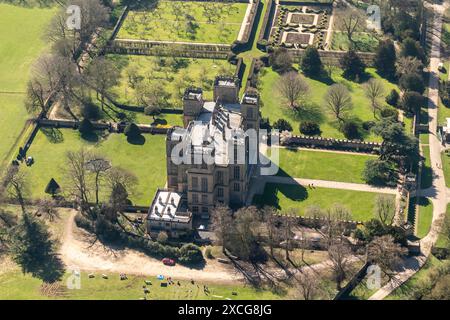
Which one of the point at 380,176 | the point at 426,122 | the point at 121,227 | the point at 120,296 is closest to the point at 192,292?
the point at 120,296

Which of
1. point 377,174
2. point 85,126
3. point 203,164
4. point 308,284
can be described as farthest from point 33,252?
point 377,174

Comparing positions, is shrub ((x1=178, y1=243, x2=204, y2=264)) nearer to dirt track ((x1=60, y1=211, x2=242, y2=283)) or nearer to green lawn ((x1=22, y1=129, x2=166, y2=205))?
dirt track ((x1=60, y1=211, x2=242, y2=283))

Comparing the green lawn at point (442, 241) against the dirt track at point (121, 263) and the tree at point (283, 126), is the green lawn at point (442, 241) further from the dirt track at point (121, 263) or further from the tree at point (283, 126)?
the tree at point (283, 126)

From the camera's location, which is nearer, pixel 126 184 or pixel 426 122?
pixel 126 184

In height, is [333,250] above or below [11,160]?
Answer: above

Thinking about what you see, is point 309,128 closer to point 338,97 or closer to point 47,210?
point 338,97

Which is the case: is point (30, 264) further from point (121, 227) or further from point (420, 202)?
point (420, 202)

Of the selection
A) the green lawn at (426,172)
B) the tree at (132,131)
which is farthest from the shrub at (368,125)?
the tree at (132,131)
